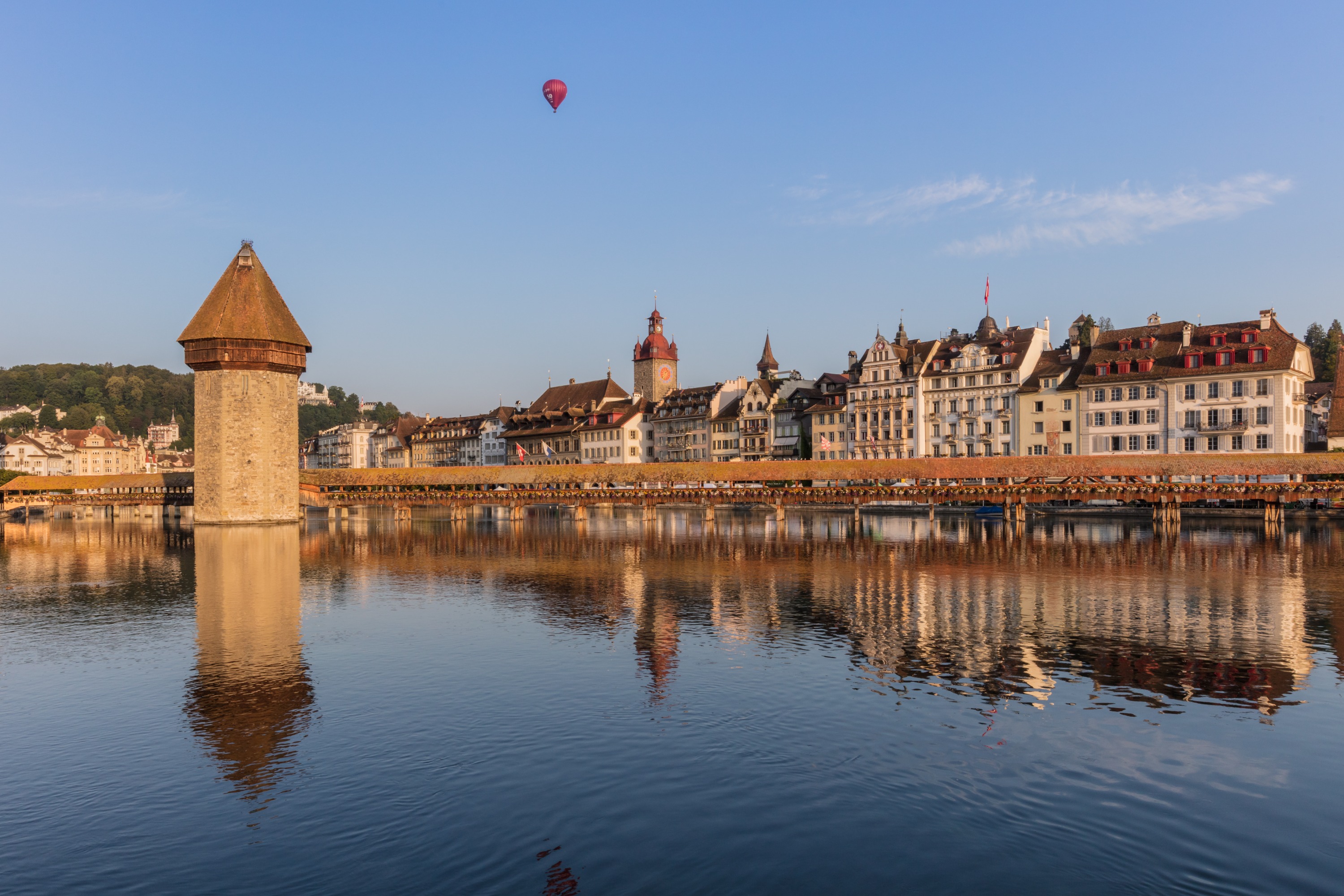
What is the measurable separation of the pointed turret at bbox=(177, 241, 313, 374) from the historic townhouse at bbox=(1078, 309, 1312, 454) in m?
64.4

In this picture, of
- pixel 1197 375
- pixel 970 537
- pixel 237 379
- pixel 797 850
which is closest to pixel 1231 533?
pixel 970 537

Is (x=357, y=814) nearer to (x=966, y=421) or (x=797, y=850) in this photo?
(x=797, y=850)

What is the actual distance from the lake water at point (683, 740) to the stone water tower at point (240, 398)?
39.5m

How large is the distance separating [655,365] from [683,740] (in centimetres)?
11349

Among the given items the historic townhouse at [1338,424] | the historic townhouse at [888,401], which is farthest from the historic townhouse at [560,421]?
the historic townhouse at [1338,424]

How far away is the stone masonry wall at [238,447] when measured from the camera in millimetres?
71375

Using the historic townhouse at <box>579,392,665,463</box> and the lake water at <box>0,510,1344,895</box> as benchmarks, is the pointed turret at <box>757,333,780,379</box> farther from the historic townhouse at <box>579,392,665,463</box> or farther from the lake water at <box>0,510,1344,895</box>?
the lake water at <box>0,510,1344,895</box>

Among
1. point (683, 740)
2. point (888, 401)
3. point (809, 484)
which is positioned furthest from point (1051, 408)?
point (683, 740)

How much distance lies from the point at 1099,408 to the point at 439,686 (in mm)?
70519

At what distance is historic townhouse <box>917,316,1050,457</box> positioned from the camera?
8419 cm

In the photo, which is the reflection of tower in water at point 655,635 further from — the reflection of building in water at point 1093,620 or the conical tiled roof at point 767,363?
the conical tiled roof at point 767,363

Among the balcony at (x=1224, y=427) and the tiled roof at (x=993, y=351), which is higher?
the tiled roof at (x=993, y=351)

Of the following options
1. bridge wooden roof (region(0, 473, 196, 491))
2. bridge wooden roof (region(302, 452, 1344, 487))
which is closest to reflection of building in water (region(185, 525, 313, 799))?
bridge wooden roof (region(302, 452, 1344, 487))

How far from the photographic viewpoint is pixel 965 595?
30.6 metres
